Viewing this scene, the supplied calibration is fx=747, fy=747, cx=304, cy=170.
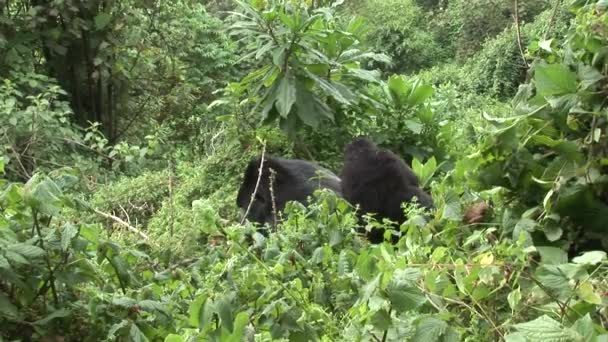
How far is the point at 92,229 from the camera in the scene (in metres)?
1.95

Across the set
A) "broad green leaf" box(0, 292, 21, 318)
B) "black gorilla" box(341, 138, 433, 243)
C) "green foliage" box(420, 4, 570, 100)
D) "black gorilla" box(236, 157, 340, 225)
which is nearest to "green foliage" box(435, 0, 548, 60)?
"green foliage" box(420, 4, 570, 100)

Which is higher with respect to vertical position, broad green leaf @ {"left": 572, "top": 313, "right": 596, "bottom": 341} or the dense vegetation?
broad green leaf @ {"left": 572, "top": 313, "right": 596, "bottom": 341}

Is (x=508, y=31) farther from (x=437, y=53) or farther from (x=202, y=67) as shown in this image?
(x=202, y=67)

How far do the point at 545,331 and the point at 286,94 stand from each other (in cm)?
361

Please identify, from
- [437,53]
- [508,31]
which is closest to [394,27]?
[437,53]

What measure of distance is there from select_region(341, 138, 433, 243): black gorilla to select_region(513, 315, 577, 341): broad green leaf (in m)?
2.21

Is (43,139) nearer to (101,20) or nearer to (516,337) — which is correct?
(101,20)

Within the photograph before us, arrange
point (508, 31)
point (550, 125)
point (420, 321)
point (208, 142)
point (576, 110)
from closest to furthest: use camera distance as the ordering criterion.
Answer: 1. point (420, 321)
2. point (576, 110)
3. point (550, 125)
4. point (208, 142)
5. point (508, 31)

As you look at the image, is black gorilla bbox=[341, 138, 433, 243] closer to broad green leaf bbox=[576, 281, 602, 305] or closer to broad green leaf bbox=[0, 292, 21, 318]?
broad green leaf bbox=[0, 292, 21, 318]

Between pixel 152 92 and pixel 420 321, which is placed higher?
pixel 420 321

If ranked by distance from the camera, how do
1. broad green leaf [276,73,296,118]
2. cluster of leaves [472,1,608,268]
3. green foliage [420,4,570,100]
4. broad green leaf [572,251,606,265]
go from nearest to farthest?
broad green leaf [572,251,606,265], cluster of leaves [472,1,608,268], broad green leaf [276,73,296,118], green foliage [420,4,570,100]

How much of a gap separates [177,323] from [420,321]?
3.01 feet

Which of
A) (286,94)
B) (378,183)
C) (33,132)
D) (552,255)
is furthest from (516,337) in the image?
(33,132)

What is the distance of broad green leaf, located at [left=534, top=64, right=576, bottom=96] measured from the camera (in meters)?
1.55
